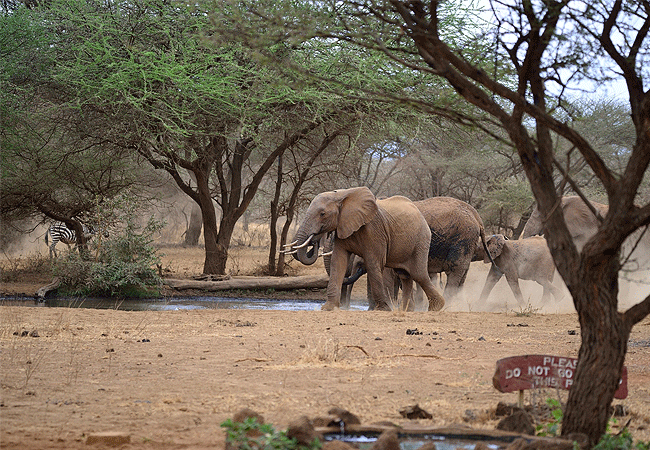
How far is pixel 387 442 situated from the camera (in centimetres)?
352

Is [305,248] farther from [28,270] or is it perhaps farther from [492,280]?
[28,270]

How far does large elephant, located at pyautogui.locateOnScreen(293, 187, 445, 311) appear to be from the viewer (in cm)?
1284

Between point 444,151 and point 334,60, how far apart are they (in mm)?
16594

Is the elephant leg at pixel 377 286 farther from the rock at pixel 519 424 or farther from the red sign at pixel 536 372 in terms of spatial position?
the rock at pixel 519 424

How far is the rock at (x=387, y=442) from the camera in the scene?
11.5 ft

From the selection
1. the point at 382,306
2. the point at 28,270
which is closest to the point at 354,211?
the point at 382,306

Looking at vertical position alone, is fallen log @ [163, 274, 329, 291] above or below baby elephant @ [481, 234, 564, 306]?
below

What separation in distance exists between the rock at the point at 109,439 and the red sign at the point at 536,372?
6.71 feet

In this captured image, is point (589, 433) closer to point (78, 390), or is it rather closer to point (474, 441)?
point (474, 441)

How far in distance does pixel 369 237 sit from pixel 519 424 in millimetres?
9194

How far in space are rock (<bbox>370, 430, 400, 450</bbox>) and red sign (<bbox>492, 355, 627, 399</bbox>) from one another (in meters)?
1.03

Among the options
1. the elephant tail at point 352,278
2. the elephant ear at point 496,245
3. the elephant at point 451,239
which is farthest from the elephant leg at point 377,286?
the elephant ear at point 496,245

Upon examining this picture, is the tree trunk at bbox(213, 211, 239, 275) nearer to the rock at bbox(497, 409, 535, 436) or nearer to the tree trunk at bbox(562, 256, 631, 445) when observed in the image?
the rock at bbox(497, 409, 535, 436)

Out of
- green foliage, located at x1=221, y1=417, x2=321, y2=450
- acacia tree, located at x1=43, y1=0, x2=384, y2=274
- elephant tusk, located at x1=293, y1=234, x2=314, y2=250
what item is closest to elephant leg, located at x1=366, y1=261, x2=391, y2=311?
elephant tusk, located at x1=293, y1=234, x2=314, y2=250
